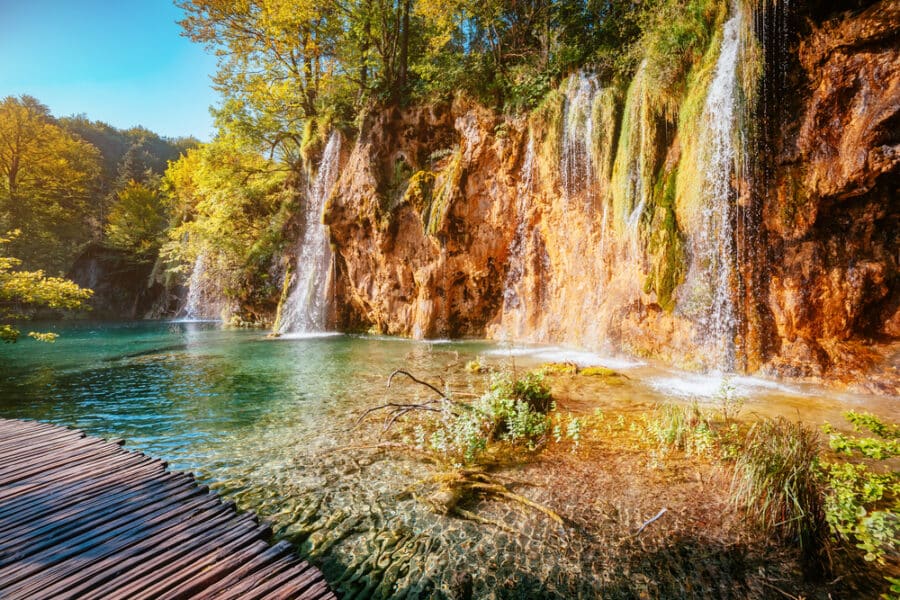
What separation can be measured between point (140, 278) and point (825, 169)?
156ft

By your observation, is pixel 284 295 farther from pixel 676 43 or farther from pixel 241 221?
pixel 676 43

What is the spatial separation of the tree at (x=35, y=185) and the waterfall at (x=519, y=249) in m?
37.5

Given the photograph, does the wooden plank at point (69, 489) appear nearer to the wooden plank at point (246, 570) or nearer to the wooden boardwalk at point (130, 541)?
the wooden boardwalk at point (130, 541)

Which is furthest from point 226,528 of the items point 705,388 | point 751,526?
point 705,388

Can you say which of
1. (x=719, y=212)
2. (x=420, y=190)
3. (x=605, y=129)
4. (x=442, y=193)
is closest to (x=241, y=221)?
(x=420, y=190)

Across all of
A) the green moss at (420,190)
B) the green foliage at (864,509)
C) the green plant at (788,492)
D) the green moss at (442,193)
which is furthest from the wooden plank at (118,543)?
the green moss at (420,190)

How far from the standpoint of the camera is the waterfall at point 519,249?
15.9 m

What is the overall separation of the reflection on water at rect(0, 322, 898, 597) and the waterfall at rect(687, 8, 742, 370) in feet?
4.50

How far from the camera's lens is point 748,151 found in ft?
29.9

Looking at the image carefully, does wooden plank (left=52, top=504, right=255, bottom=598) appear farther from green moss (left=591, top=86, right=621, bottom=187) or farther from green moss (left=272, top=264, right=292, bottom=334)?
green moss (left=272, top=264, right=292, bottom=334)

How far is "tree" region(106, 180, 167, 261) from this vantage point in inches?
1385

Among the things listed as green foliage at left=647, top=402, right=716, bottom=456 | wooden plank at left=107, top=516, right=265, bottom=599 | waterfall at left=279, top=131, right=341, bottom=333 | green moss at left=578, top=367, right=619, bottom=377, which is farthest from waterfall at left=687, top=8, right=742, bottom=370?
waterfall at left=279, top=131, right=341, bottom=333

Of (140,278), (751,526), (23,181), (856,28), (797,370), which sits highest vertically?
(23,181)

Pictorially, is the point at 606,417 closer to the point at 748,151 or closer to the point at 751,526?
the point at 751,526
